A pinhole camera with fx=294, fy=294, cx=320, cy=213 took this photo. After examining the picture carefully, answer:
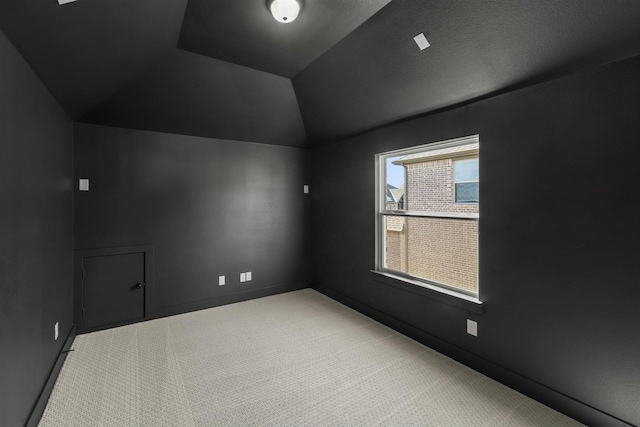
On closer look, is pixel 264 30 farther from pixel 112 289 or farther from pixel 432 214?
pixel 112 289

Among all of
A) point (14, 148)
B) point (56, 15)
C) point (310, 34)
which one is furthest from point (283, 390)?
point (310, 34)

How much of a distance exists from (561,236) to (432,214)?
3.22 feet

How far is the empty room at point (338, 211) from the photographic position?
167 cm

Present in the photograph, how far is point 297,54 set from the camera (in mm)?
2693

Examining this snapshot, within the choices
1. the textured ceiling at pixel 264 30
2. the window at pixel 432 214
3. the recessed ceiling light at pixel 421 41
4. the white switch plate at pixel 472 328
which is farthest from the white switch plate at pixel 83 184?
the white switch plate at pixel 472 328

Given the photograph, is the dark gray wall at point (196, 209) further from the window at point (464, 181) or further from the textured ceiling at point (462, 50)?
the window at point (464, 181)

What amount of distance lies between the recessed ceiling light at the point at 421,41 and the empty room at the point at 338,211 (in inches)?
0.6

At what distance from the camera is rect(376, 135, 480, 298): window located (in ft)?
8.77

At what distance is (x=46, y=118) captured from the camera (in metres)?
2.11

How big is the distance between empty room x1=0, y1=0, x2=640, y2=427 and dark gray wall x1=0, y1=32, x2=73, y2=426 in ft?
0.07

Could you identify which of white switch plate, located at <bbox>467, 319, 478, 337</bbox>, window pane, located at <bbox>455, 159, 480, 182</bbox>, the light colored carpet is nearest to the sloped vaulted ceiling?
window pane, located at <bbox>455, 159, 480, 182</bbox>

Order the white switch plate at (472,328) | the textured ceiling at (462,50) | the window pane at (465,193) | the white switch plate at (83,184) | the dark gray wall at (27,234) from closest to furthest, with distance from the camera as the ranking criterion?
the dark gray wall at (27,234), the textured ceiling at (462,50), the white switch plate at (472,328), the white switch plate at (83,184), the window pane at (465,193)

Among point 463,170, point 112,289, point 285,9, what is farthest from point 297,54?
point 112,289

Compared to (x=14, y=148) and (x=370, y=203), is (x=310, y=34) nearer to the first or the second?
(x=370, y=203)
